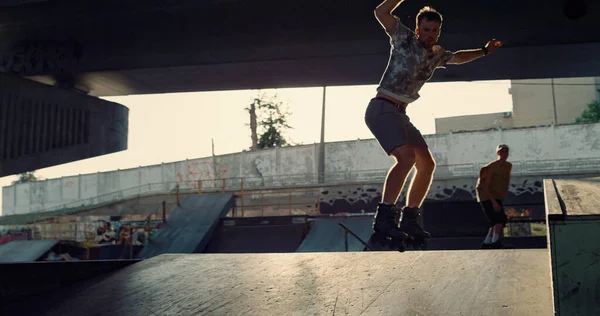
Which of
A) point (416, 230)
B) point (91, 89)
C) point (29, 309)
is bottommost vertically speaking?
point (29, 309)

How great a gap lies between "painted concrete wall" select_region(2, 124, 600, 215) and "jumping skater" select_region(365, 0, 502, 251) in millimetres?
26320

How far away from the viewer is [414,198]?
459 cm

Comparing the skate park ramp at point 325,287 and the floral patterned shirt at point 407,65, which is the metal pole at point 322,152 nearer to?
the skate park ramp at point 325,287

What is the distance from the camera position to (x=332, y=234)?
1534cm

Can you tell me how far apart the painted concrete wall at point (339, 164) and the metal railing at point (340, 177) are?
0.19 ft

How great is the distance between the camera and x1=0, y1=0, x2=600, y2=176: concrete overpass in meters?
9.19

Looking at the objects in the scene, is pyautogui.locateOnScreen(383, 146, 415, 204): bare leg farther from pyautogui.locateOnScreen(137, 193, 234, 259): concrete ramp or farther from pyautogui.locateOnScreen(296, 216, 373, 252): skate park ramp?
pyautogui.locateOnScreen(137, 193, 234, 259): concrete ramp

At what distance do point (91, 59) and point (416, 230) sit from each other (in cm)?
851

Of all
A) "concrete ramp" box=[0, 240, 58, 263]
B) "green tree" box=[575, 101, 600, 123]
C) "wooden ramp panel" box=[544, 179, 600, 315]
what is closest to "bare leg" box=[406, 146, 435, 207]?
"wooden ramp panel" box=[544, 179, 600, 315]

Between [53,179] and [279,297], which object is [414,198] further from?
[53,179]

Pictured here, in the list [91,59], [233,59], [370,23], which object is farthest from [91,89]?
[370,23]

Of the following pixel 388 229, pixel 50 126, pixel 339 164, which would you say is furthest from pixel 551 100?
pixel 388 229

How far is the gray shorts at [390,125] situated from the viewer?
430 centimetres

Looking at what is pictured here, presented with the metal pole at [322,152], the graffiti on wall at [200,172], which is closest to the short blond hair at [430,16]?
the metal pole at [322,152]
